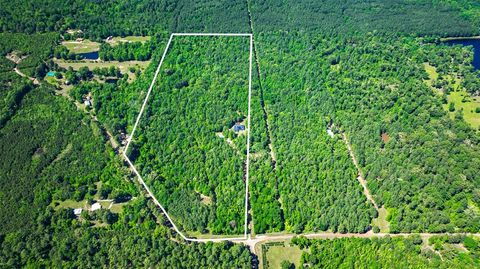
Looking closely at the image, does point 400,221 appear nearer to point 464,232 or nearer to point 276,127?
point 464,232

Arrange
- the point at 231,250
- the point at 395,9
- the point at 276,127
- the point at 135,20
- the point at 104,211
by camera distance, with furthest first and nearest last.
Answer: the point at 395,9 < the point at 135,20 < the point at 276,127 < the point at 104,211 < the point at 231,250

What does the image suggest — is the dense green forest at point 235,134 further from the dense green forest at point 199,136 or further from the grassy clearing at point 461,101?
the grassy clearing at point 461,101

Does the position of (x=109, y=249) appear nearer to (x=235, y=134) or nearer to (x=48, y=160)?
(x=48, y=160)

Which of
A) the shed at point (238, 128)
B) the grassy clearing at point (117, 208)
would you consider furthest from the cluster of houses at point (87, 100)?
the shed at point (238, 128)

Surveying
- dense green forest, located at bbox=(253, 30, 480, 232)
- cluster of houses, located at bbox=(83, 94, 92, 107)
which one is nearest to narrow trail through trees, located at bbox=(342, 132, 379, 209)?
dense green forest, located at bbox=(253, 30, 480, 232)

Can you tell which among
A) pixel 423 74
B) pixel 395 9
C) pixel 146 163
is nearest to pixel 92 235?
pixel 146 163

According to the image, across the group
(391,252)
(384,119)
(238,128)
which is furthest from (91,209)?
(384,119)
